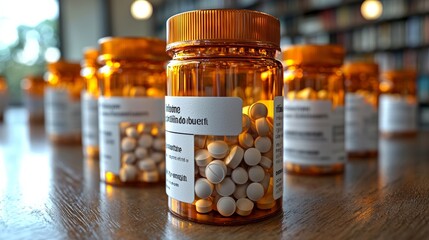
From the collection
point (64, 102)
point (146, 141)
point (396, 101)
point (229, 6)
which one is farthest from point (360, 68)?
point (229, 6)

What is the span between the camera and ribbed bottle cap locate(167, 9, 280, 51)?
38 cm

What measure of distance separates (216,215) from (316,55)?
1.06ft

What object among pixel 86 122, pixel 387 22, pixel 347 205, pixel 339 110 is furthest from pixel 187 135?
pixel 387 22

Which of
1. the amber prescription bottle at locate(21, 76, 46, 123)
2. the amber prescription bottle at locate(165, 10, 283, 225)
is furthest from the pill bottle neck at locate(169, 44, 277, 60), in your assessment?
the amber prescription bottle at locate(21, 76, 46, 123)

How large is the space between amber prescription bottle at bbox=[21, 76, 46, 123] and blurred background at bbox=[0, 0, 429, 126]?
0.80 m

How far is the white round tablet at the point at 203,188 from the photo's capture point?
1.25 ft

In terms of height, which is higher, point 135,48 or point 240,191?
point 135,48

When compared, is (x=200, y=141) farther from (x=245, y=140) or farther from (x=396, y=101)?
(x=396, y=101)

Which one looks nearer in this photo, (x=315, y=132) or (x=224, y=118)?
(x=224, y=118)

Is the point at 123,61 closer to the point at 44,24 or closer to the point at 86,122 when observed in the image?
the point at 86,122

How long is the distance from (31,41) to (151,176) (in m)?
4.08

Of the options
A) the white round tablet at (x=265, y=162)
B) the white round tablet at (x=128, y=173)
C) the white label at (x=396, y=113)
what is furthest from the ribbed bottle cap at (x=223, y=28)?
the white label at (x=396, y=113)

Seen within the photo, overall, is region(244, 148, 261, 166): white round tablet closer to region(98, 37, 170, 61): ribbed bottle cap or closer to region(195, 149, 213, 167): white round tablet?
region(195, 149, 213, 167): white round tablet

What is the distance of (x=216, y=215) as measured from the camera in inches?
15.1
